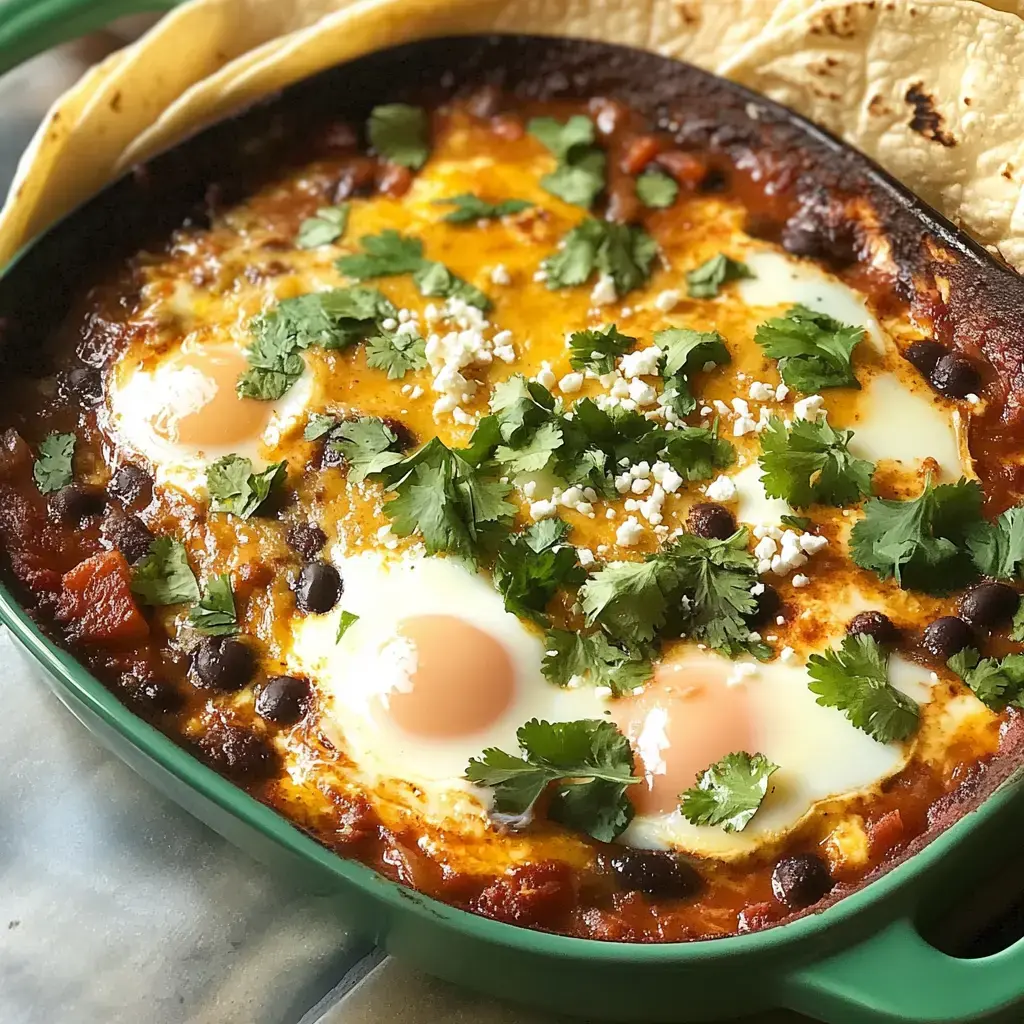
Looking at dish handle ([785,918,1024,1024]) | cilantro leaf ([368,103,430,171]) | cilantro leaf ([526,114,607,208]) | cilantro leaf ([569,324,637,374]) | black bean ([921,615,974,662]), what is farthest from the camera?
cilantro leaf ([368,103,430,171])

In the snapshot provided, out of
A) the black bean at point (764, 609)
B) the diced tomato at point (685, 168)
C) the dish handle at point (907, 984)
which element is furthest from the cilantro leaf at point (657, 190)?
the dish handle at point (907, 984)

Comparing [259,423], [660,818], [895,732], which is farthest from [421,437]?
[895,732]

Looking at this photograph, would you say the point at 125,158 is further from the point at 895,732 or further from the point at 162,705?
the point at 895,732

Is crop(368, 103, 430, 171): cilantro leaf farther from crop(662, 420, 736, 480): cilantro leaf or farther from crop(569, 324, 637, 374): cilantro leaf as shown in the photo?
crop(662, 420, 736, 480): cilantro leaf

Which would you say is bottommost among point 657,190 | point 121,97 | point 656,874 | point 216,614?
point 656,874

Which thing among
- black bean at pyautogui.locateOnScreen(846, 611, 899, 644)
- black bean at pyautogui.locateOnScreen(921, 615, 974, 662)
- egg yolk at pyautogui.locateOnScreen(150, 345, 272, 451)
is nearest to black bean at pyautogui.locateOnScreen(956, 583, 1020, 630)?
black bean at pyautogui.locateOnScreen(921, 615, 974, 662)

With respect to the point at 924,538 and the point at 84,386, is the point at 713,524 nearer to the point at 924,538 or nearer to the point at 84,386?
the point at 924,538

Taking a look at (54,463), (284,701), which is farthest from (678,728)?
(54,463)
